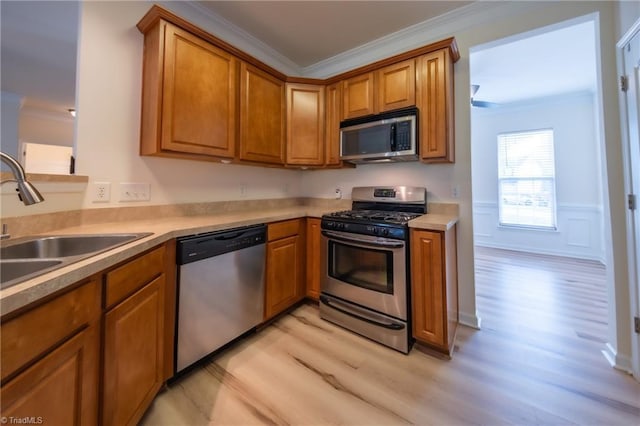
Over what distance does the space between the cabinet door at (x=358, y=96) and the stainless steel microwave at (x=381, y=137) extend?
0.28ft

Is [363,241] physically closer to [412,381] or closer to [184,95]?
[412,381]

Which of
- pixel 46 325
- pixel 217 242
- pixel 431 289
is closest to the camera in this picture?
pixel 46 325

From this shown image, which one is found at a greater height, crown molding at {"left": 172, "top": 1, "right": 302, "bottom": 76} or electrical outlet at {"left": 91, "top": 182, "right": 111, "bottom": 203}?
crown molding at {"left": 172, "top": 1, "right": 302, "bottom": 76}

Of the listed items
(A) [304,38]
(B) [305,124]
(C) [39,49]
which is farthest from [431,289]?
(C) [39,49]

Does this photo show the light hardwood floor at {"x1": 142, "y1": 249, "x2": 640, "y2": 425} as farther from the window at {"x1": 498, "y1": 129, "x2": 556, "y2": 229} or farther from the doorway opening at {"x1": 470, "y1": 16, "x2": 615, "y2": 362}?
the window at {"x1": 498, "y1": 129, "x2": 556, "y2": 229}

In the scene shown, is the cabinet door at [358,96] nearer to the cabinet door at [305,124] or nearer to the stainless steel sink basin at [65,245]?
the cabinet door at [305,124]

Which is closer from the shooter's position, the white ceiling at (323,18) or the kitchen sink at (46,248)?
the kitchen sink at (46,248)

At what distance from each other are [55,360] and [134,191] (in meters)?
1.35

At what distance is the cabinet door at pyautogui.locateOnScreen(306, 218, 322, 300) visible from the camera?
241 cm

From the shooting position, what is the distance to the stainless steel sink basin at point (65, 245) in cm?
112

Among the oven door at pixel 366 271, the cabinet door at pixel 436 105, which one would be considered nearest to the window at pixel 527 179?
the cabinet door at pixel 436 105

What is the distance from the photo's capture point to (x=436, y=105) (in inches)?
80.7

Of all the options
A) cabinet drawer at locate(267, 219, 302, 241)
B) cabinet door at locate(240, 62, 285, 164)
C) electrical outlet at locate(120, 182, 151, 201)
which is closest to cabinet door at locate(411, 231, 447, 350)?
cabinet drawer at locate(267, 219, 302, 241)

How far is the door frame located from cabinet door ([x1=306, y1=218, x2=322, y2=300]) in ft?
6.77
